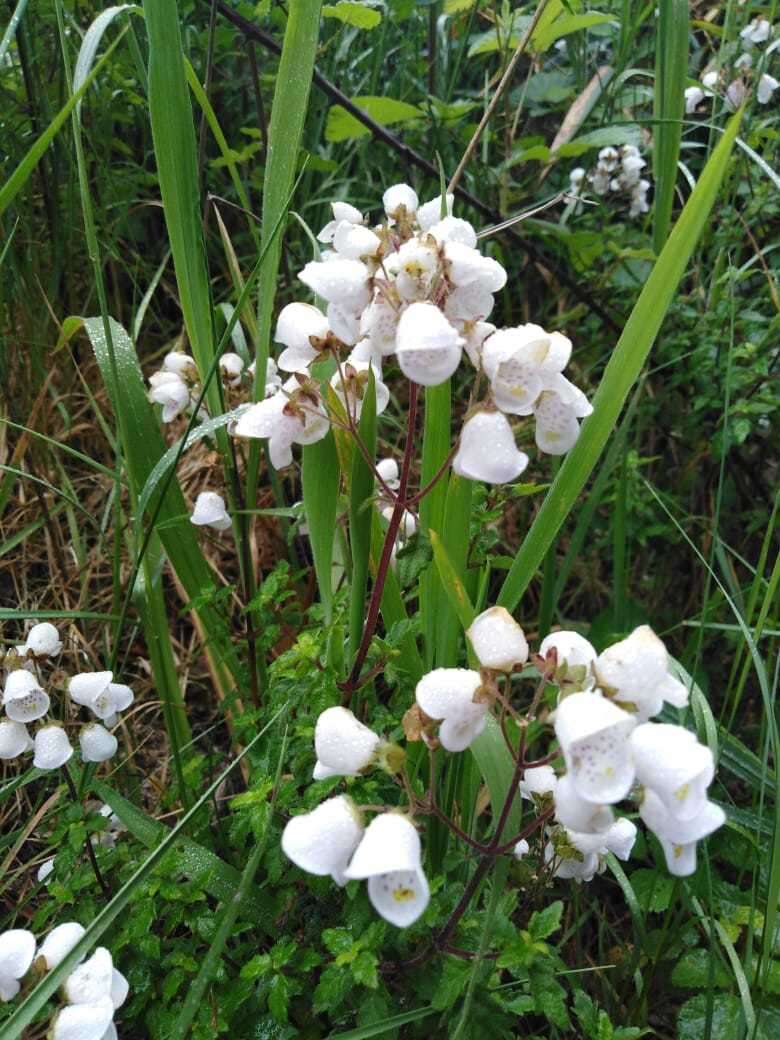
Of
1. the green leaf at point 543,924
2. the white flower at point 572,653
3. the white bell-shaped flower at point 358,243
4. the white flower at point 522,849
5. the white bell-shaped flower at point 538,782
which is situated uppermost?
the white bell-shaped flower at point 358,243

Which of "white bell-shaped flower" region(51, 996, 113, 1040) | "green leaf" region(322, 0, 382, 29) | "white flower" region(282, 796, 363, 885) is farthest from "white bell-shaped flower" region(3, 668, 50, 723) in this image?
"green leaf" region(322, 0, 382, 29)

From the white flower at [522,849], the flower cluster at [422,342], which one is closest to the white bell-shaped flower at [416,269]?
the flower cluster at [422,342]

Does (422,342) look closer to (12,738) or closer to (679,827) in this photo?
(679,827)

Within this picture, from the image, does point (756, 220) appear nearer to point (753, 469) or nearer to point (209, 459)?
point (753, 469)

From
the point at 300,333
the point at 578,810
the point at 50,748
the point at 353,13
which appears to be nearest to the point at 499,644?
the point at 578,810

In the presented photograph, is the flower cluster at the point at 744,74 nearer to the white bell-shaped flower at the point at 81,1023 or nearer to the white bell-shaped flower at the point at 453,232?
the white bell-shaped flower at the point at 453,232

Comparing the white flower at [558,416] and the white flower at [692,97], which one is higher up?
the white flower at [692,97]

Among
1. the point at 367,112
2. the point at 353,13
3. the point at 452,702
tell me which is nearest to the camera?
the point at 452,702
